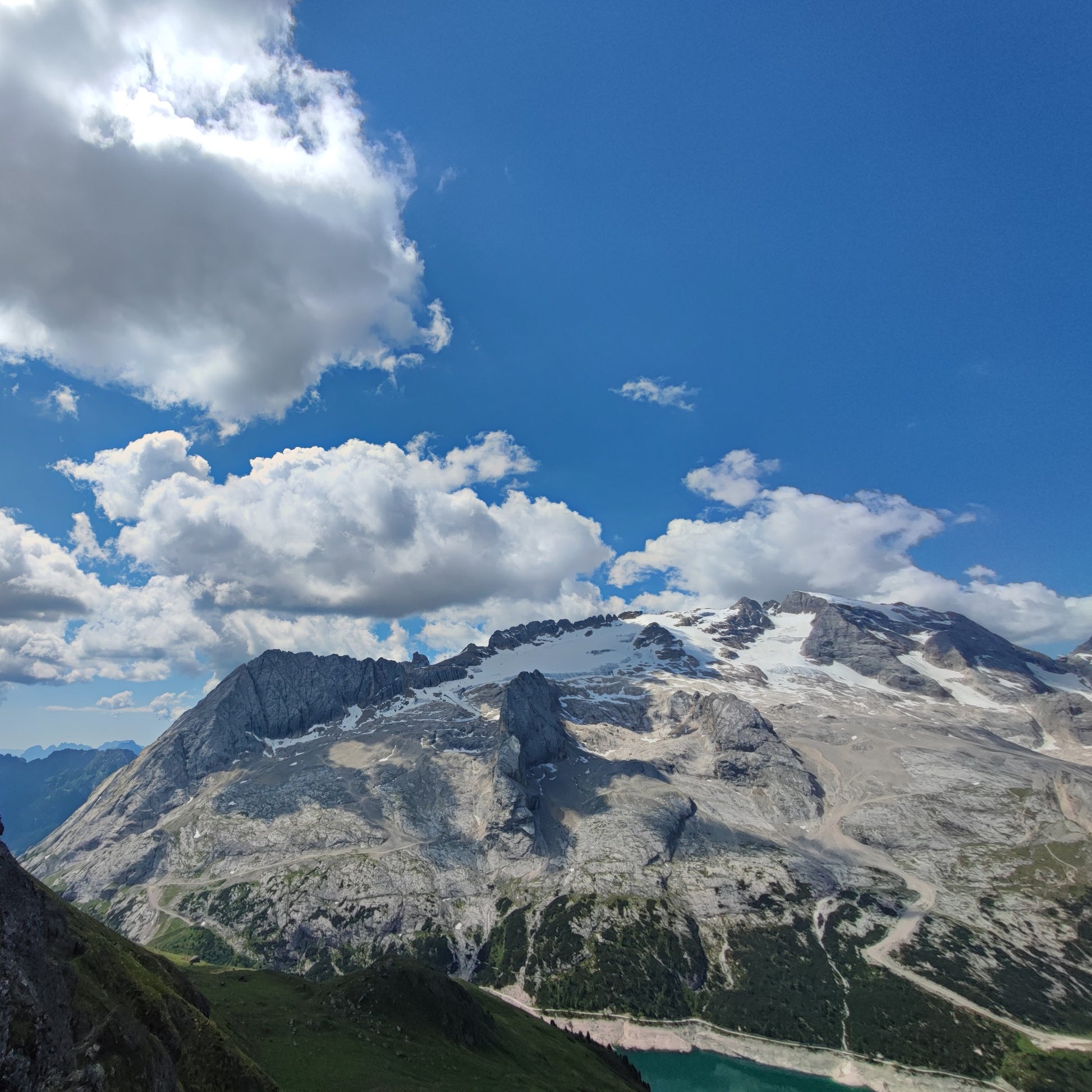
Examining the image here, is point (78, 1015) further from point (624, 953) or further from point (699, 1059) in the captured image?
point (624, 953)

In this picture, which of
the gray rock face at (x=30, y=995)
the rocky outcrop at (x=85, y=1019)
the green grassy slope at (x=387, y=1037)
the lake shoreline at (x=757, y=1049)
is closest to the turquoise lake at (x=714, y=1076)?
the lake shoreline at (x=757, y=1049)

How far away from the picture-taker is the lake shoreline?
139 meters

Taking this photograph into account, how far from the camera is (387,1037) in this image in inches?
3356

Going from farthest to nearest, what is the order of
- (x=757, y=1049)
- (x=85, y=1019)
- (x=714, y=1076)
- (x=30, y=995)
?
Answer: (x=757, y=1049), (x=714, y=1076), (x=85, y=1019), (x=30, y=995)

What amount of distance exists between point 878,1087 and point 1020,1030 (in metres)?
47.2

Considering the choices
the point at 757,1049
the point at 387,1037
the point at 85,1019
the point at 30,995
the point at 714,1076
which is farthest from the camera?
the point at 757,1049

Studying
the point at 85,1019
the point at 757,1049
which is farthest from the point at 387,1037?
the point at 757,1049

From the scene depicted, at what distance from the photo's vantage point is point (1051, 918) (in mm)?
199500

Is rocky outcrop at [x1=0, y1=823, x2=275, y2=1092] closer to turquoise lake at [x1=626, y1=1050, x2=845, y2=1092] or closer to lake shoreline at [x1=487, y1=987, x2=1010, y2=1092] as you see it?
turquoise lake at [x1=626, y1=1050, x2=845, y2=1092]

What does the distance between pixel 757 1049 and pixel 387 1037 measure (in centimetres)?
12606

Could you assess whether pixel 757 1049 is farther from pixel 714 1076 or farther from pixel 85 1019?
pixel 85 1019

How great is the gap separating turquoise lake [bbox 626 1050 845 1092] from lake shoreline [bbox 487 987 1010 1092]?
177cm

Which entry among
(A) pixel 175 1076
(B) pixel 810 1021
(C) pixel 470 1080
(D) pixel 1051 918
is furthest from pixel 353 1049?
(D) pixel 1051 918

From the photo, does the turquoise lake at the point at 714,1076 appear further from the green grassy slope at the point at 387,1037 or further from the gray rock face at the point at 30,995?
the gray rock face at the point at 30,995
